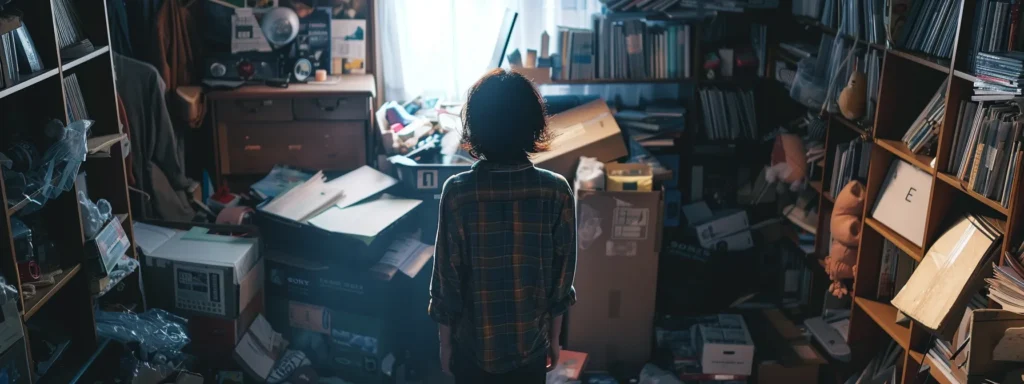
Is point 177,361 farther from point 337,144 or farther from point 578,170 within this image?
point 578,170

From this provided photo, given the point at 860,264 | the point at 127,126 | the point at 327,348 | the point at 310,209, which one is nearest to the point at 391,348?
the point at 327,348

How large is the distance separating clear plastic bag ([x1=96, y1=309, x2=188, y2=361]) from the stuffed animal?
7.89ft

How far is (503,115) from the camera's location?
76.4 inches

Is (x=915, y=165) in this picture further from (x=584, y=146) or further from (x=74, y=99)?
(x=74, y=99)

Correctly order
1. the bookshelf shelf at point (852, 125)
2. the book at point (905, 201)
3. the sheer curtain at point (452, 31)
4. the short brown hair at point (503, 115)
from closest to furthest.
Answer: the short brown hair at point (503, 115) → the book at point (905, 201) → the bookshelf shelf at point (852, 125) → the sheer curtain at point (452, 31)

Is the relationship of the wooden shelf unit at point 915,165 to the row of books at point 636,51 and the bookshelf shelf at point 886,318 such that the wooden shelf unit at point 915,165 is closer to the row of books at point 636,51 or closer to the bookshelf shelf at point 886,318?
the bookshelf shelf at point 886,318

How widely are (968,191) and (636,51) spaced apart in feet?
6.12

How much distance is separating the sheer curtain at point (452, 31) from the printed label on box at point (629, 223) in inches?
42.3

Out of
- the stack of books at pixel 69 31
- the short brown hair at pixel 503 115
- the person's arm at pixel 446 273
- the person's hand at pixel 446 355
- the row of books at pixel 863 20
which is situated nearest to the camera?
the short brown hair at pixel 503 115

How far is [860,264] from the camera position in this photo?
3244 millimetres

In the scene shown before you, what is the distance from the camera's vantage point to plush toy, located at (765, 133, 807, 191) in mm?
3863

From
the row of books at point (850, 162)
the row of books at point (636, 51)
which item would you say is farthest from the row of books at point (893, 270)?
the row of books at point (636, 51)

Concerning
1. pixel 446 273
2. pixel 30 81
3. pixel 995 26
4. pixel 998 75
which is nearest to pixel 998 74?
pixel 998 75

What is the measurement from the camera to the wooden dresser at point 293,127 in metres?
4.05
